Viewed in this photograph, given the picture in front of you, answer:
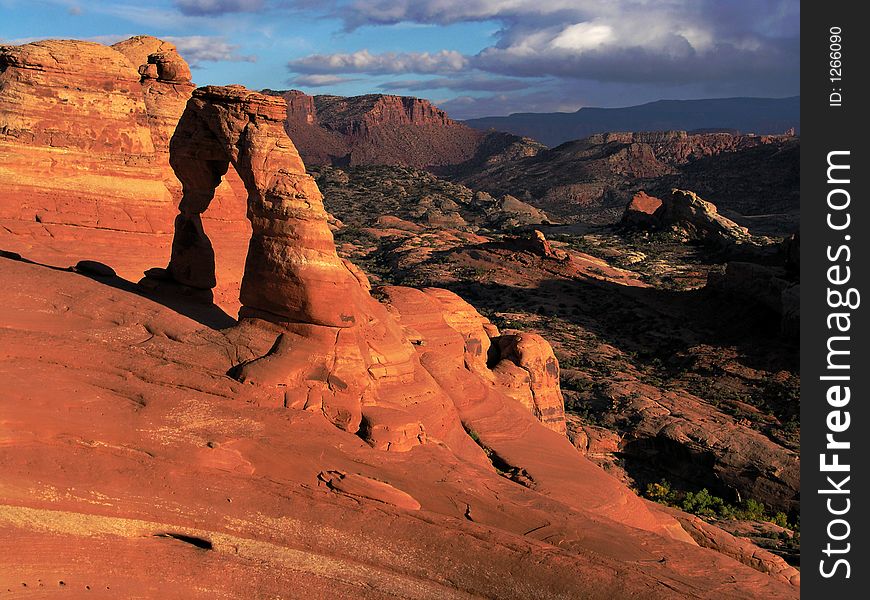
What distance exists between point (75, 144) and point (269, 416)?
14499 millimetres

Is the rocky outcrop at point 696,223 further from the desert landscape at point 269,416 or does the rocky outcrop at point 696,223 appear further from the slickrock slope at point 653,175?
the desert landscape at point 269,416

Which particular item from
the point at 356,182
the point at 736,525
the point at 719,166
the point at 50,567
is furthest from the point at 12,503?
the point at 719,166

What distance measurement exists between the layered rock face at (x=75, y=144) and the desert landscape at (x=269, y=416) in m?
0.06

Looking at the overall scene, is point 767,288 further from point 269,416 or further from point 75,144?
point 269,416

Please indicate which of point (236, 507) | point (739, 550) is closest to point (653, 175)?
point (739, 550)

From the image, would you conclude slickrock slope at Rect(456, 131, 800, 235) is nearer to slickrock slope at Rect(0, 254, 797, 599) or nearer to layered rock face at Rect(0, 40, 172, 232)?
layered rock face at Rect(0, 40, 172, 232)

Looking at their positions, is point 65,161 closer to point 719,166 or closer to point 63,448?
point 63,448

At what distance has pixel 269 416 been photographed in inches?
478

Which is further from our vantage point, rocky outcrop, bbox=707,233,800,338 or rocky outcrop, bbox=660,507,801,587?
rocky outcrop, bbox=707,233,800,338

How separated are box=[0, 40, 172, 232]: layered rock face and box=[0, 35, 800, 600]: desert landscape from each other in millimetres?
63

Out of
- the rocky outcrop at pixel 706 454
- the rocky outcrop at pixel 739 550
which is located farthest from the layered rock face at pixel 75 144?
the rocky outcrop at pixel 706 454

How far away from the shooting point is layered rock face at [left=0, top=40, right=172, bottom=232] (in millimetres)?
21922

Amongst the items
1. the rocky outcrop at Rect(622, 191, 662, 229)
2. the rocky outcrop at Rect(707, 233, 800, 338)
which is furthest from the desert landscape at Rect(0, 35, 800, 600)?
the rocky outcrop at Rect(622, 191, 662, 229)

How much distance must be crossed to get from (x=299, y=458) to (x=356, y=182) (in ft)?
334
